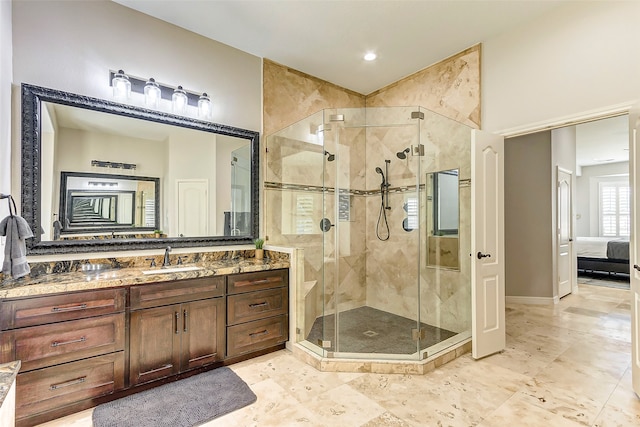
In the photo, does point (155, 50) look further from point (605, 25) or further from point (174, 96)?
point (605, 25)

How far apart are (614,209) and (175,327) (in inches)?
443

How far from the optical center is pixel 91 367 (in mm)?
2104

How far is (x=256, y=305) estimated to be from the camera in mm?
2867

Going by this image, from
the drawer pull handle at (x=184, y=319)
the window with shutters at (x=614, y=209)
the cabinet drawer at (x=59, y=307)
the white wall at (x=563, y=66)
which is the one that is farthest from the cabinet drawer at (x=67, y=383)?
the window with shutters at (x=614, y=209)

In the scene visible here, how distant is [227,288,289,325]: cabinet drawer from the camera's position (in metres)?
2.73

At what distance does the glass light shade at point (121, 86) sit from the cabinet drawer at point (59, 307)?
5.32ft

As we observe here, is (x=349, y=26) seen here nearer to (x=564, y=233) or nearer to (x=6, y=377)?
(x=6, y=377)

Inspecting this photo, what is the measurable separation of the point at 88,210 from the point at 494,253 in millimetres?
3589

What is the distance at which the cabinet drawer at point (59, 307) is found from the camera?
6.14 ft

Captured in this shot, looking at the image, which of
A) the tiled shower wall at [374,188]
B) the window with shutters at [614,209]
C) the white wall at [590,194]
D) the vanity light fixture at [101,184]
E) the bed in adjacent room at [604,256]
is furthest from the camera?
the white wall at [590,194]

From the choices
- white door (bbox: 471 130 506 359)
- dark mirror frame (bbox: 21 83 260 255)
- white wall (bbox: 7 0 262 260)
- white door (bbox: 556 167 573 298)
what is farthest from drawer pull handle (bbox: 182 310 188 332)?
white door (bbox: 556 167 573 298)

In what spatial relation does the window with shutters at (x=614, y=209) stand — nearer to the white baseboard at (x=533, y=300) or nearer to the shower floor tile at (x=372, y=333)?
the white baseboard at (x=533, y=300)

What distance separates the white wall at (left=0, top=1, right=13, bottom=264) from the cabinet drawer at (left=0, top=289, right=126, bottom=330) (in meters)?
0.49

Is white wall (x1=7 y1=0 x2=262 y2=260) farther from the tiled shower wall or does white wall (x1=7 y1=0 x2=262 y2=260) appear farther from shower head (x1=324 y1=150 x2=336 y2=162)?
shower head (x1=324 y1=150 x2=336 y2=162)
